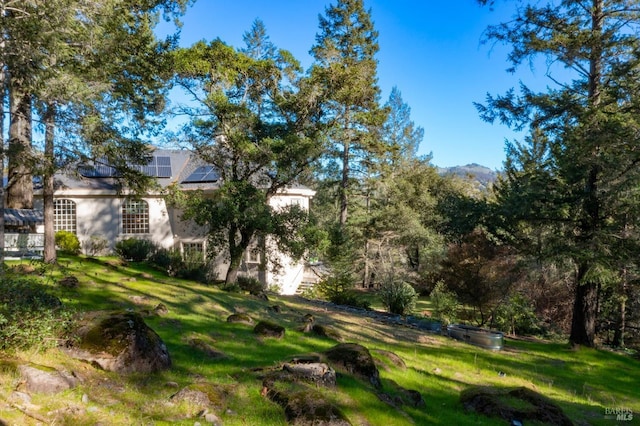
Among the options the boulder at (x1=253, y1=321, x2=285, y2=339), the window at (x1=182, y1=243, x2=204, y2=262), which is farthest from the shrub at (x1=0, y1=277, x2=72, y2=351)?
the window at (x1=182, y1=243, x2=204, y2=262)

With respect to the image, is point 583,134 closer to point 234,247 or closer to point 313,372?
point 313,372

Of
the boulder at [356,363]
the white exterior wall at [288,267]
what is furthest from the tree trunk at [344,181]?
the boulder at [356,363]

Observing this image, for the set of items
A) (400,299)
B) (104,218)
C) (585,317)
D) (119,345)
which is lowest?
(400,299)

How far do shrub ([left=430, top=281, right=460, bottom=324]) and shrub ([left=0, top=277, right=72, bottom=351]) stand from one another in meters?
14.7

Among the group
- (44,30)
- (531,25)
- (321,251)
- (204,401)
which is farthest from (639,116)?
(44,30)

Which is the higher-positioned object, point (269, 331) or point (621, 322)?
point (269, 331)

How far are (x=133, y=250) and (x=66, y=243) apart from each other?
303 cm

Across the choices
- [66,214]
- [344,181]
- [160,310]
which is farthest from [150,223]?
[160,310]

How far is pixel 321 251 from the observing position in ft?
51.5

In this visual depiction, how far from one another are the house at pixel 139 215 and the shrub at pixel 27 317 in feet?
52.9

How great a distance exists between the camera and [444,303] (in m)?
17.3

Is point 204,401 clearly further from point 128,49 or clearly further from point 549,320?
point 549,320

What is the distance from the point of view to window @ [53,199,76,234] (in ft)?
71.8

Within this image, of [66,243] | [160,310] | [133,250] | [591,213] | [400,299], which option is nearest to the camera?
[160,310]
